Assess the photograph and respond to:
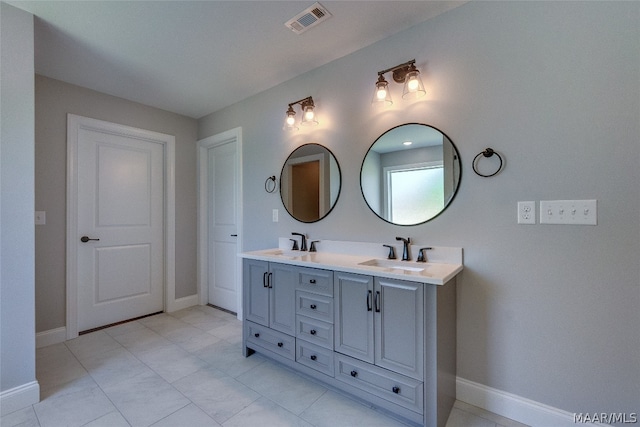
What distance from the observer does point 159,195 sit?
11.1 feet

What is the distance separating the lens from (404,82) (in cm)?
192

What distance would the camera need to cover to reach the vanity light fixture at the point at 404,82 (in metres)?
1.81

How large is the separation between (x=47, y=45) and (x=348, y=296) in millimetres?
2857

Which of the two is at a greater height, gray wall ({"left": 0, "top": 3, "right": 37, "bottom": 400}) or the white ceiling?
the white ceiling

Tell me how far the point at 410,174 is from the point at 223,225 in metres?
2.39

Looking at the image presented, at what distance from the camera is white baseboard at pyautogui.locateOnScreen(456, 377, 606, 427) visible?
1.47 metres

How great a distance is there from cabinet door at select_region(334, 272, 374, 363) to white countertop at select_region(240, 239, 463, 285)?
7 cm

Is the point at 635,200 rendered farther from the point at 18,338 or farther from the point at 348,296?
the point at 18,338

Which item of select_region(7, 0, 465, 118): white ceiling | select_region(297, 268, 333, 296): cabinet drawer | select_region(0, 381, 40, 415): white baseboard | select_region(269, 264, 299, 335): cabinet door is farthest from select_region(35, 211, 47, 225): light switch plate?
select_region(297, 268, 333, 296): cabinet drawer

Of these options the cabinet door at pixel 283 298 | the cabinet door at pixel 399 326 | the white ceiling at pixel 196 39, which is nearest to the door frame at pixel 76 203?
the white ceiling at pixel 196 39

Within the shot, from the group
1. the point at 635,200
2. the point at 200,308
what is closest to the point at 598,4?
the point at 635,200

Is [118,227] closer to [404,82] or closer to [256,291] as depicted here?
[256,291]

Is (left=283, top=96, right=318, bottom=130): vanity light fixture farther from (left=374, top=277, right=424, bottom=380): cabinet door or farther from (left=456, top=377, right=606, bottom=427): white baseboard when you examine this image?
(left=456, top=377, right=606, bottom=427): white baseboard

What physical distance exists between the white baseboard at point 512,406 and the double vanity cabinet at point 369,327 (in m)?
0.10
